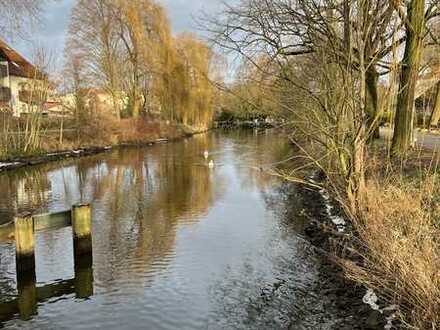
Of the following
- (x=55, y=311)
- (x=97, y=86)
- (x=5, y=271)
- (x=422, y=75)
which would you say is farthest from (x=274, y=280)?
(x=97, y=86)

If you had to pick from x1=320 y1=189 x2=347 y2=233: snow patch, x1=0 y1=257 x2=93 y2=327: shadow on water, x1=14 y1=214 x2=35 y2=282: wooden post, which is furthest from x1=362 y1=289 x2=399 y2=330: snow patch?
x1=14 y1=214 x2=35 y2=282: wooden post

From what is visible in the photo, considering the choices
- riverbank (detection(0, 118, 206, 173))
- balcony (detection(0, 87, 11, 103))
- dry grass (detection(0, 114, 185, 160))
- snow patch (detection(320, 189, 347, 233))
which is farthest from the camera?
balcony (detection(0, 87, 11, 103))

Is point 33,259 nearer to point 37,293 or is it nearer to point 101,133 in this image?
point 37,293

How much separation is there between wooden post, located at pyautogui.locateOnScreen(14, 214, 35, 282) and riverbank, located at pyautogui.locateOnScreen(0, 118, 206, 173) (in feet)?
51.1

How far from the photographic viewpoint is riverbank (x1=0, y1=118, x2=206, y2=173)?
81.4ft

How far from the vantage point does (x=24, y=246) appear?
7883 mm

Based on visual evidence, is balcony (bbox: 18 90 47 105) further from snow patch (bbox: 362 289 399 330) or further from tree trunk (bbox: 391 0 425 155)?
snow patch (bbox: 362 289 399 330)

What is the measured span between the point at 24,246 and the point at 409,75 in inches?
412

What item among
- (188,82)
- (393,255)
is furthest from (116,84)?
(393,255)

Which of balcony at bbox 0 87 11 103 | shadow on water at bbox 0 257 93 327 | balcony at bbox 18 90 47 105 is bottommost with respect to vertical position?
shadow on water at bbox 0 257 93 327

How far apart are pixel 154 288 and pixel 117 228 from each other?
3.99 m

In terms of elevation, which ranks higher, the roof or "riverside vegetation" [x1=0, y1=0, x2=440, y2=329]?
the roof

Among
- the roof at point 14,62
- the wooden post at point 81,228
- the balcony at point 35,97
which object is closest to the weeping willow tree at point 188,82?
the roof at point 14,62

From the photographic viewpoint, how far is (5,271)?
28.2ft
